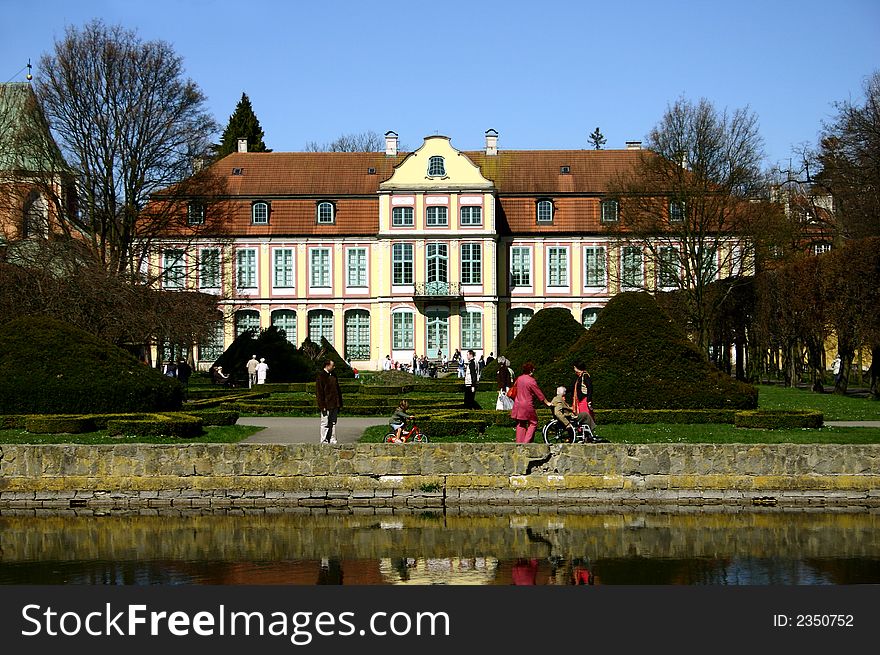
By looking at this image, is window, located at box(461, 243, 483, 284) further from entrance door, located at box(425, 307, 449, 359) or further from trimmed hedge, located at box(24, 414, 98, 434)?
trimmed hedge, located at box(24, 414, 98, 434)

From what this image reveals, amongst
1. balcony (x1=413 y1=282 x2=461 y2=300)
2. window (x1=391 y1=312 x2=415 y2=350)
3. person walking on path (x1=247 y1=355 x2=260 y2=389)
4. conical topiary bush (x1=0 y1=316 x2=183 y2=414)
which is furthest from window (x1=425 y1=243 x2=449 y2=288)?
conical topiary bush (x1=0 y1=316 x2=183 y2=414)

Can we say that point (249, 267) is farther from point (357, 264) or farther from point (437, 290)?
point (437, 290)

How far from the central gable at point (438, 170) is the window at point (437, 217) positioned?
1184mm

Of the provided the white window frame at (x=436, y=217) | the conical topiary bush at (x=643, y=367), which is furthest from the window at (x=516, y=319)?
the conical topiary bush at (x=643, y=367)

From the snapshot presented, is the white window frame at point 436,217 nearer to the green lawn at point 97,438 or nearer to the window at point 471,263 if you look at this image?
the window at point 471,263

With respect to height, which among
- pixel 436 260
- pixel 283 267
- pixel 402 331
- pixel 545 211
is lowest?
pixel 402 331

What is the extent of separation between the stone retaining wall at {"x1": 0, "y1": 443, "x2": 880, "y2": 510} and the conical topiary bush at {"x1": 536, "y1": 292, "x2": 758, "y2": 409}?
292 inches

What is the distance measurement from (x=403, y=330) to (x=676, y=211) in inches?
732

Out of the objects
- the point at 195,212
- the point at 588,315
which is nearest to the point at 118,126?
the point at 195,212

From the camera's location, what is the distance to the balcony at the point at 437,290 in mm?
63031

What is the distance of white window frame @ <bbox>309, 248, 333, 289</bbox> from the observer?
64625mm

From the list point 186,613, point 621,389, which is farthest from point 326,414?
point 186,613

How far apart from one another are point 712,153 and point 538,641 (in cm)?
3946

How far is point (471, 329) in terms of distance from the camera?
208 ft
